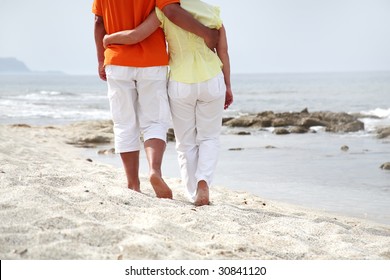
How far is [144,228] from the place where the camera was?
339cm

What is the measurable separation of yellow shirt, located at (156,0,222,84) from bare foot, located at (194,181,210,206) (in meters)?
0.81

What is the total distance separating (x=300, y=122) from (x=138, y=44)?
10987 mm

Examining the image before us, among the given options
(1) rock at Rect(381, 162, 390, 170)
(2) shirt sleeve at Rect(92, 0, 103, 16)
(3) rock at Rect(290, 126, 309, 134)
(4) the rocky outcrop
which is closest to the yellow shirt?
(2) shirt sleeve at Rect(92, 0, 103, 16)

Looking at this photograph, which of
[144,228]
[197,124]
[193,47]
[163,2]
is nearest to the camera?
[144,228]

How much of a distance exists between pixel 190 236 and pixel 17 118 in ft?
52.2

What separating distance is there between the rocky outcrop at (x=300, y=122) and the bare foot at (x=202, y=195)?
29.9ft

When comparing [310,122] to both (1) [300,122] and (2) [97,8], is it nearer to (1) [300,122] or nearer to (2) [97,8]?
(1) [300,122]

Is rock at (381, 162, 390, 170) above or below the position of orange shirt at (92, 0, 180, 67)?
below

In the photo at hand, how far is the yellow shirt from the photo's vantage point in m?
4.54

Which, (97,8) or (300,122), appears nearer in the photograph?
(97,8)

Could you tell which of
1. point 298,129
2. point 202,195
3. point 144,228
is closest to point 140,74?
point 202,195

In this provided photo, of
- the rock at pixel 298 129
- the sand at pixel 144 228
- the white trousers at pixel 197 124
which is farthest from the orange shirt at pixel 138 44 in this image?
the rock at pixel 298 129

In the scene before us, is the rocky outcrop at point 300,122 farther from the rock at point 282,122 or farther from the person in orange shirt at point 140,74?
the person in orange shirt at point 140,74

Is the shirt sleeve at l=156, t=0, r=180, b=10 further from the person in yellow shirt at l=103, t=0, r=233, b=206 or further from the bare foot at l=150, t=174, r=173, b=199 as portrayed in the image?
the bare foot at l=150, t=174, r=173, b=199
